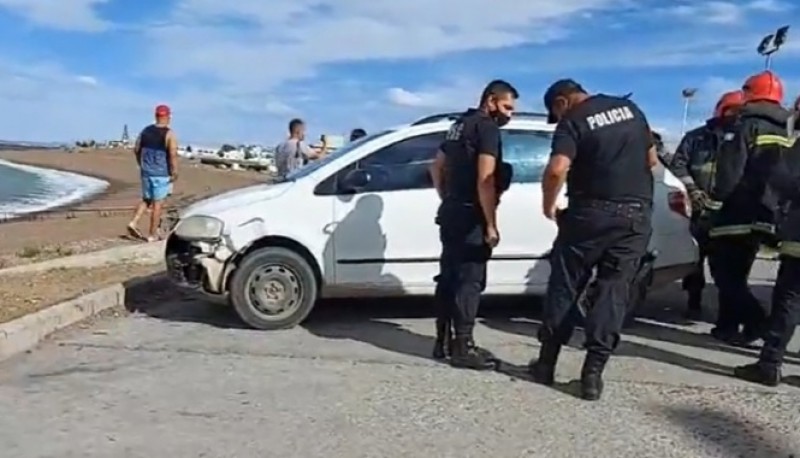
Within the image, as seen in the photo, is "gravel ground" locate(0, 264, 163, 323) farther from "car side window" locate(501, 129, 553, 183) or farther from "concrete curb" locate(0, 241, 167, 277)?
"car side window" locate(501, 129, 553, 183)

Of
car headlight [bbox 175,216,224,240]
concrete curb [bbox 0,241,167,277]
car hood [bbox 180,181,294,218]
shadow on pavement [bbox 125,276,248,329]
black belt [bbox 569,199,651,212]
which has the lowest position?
shadow on pavement [bbox 125,276,248,329]

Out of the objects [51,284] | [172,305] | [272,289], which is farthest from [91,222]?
[272,289]

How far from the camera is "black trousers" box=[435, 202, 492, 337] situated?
627 centimetres

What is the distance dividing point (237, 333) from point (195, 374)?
1.33 metres

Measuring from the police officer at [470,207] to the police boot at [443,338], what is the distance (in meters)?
0.09

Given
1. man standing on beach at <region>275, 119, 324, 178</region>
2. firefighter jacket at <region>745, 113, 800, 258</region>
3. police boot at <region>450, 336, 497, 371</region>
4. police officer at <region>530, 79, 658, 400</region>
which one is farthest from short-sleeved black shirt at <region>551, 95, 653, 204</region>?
man standing on beach at <region>275, 119, 324, 178</region>

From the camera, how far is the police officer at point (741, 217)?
6.77 m

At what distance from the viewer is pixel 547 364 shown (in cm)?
598

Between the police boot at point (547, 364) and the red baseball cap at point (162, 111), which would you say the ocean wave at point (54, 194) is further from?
the police boot at point (547, 364)

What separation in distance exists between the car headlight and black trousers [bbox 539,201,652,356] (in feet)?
9.56

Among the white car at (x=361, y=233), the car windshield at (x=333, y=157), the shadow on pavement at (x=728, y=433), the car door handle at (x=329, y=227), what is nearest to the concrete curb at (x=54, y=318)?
the white car at (x=361, y=233)

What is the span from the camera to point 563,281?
5777 mm

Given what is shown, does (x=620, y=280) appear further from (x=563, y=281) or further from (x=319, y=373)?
(x=319, y=373)

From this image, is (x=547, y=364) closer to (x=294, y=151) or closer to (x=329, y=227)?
(x=329, y=227)
